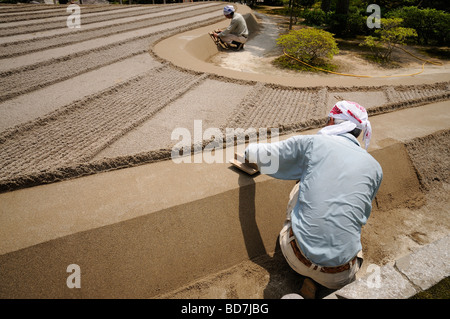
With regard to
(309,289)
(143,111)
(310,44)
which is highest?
(310,44)

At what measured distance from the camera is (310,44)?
660 centimetres

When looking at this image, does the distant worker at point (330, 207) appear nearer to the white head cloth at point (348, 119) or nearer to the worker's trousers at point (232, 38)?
the white head cloth at point (348, 119)

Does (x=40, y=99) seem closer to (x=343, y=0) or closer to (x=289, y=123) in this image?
(x=289, y=123)

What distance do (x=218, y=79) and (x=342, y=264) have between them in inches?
148

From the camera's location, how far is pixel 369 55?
8172 mm

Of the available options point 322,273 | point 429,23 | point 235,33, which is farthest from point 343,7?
point 322,273

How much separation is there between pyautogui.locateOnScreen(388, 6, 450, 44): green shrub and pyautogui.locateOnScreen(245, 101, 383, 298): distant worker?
10.8m

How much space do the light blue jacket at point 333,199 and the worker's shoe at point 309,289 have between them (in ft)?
0.79

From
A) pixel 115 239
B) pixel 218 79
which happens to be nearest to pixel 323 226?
pixel 115 239

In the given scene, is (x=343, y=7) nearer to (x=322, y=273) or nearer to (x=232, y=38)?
(x=232, y=38)

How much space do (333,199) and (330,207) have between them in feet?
0.17

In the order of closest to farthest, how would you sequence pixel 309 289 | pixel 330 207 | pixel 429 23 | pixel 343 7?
pixel 330 207, pixel 309 289, pixel 429 23, pixel 343 7

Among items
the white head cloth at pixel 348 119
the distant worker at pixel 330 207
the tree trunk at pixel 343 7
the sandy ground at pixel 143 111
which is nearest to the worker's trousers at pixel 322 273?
the distant worker at pixel 330 207
